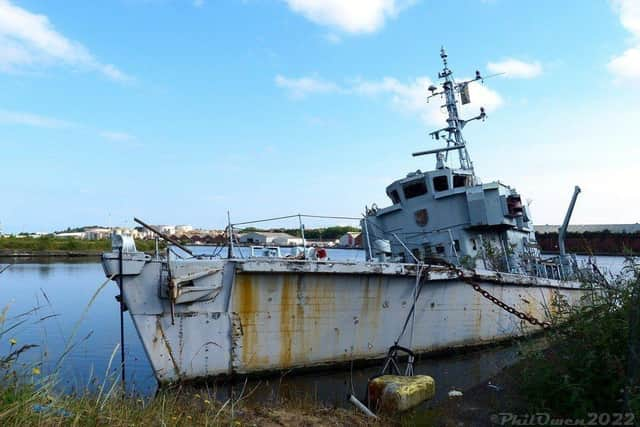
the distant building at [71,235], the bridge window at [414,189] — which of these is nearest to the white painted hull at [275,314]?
the bridge window at [414,189]

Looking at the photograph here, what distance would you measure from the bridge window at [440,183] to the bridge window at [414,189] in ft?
1.01

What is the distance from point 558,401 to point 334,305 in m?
5.19

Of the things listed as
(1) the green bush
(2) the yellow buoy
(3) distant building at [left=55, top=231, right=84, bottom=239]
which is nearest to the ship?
(2) the yellow buoy

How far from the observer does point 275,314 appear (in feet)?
29.4

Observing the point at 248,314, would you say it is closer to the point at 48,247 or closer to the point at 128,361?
the point at 128,361

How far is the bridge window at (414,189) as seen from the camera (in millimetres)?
13836

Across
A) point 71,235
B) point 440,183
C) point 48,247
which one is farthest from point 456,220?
point 71,235

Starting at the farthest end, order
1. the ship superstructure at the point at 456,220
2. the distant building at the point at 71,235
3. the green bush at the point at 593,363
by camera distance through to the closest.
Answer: the distant building at the point at 71,235 → the ship superstructure at the point at 456,220 → the green bush at the point at 593,363

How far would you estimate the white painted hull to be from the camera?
8.42 meters

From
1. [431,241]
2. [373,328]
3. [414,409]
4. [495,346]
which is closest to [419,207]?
[431,241]

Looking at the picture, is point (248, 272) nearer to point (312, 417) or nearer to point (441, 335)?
point (312, 417)

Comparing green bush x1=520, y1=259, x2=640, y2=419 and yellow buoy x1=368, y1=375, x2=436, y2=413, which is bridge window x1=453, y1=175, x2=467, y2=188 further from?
green bush x1=520, y1=259, x2=640, y2=419

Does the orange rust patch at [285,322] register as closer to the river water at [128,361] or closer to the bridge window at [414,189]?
the river water at [128,361]

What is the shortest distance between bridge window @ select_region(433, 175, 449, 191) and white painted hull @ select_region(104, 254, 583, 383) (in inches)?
143
